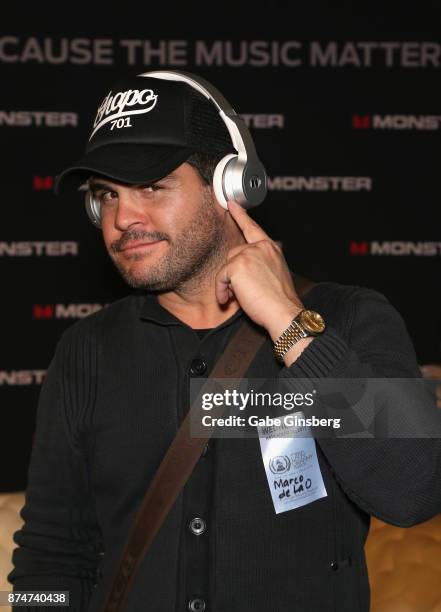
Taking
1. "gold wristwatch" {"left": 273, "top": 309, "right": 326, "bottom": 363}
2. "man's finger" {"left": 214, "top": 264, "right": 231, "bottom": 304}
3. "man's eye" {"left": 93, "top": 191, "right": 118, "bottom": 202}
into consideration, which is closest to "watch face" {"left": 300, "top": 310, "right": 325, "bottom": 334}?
"gold wristwatch" {"left": 273, "top": 309, "right": 326, "bottom": 363}

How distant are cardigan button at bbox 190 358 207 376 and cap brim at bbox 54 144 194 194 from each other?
408 millimetres

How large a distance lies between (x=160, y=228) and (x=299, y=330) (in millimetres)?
416

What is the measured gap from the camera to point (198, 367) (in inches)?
68.6

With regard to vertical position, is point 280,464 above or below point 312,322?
below

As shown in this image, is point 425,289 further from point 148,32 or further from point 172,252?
point 172,252

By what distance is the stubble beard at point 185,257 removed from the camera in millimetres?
1737

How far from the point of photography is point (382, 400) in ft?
4.87

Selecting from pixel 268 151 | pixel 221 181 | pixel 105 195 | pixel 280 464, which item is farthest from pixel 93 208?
pixel 268 151

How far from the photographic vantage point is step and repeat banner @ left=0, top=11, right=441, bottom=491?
4.32 meters

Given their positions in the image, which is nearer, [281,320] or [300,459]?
[281,320]

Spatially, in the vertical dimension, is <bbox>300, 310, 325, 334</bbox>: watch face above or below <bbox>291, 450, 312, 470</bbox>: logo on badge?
above

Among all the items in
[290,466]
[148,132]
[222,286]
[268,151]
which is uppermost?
[268,151]

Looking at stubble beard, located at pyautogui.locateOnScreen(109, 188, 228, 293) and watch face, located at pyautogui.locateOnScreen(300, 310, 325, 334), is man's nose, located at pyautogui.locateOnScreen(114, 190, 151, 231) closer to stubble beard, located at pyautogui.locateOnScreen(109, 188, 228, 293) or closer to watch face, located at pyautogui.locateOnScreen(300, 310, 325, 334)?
stubble beard, located at pyautogui.locateOnScreen(109, 188, 228, 293)

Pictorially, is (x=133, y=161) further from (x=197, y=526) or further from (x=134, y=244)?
(x=197, y=526)
